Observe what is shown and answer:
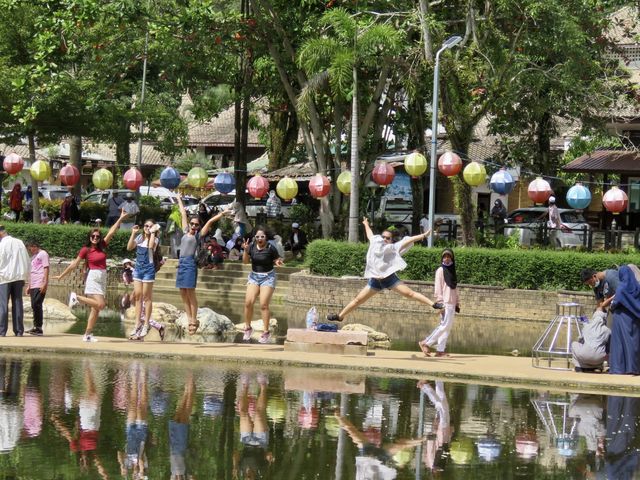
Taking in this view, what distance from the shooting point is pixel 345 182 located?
1296 inches

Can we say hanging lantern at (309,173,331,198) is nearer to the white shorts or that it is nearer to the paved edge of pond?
the paved edge of pond

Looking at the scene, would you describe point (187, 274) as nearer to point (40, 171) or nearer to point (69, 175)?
point (40, 171)

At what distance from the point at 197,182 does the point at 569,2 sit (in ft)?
35.1

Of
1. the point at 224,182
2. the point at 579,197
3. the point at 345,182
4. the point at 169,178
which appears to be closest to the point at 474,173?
the point at 579,197

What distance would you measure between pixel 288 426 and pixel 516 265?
17.9m

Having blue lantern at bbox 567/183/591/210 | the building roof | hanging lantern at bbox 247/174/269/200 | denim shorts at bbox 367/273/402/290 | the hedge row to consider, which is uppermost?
the building roof

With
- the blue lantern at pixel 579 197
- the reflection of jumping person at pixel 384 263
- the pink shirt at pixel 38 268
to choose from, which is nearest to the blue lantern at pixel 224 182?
the blue lantern at pixel 579 197

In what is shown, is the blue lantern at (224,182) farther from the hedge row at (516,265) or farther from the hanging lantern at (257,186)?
the hedge row at (516,265)

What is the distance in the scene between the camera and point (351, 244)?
30641mm

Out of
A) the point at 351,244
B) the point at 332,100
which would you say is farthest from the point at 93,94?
the point at 351,244

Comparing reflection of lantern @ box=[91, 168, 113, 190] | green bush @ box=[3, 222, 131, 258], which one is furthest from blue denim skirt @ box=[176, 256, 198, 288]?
reflection of lantern @ box=[91, 168, 113, 190]

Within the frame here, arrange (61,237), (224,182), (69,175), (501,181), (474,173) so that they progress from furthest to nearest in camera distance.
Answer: (69,175), (224,182), (61,237), (501,181), (474,173)

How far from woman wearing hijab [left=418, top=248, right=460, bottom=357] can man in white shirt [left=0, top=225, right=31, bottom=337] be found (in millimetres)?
5671

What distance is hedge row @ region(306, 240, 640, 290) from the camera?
28719mm
